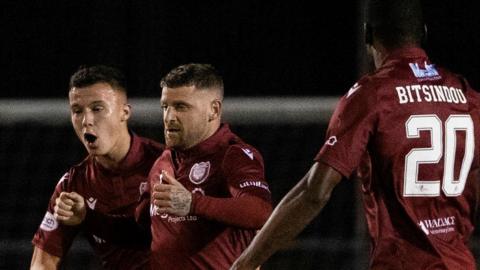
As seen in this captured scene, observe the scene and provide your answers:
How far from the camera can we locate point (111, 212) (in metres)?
5.77

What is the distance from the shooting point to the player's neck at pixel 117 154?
5.82 metres

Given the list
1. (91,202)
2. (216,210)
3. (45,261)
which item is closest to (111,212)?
(91,202)

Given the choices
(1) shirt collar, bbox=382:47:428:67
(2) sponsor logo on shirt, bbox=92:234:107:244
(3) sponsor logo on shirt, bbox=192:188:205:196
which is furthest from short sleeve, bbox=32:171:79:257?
(1) shirt collar, bbox=382:47:428:67

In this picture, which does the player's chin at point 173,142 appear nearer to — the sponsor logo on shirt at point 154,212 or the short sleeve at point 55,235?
the sponsor logo on shirt at point 154,212

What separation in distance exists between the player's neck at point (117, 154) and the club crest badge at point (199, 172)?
644 mm

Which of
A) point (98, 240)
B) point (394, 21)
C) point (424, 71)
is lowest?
point (98, 240)

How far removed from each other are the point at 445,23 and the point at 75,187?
26.1 feet

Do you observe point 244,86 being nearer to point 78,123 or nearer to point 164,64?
point 164,64

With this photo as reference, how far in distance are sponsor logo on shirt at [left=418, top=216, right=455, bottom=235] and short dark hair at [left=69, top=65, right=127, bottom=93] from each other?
7.39 ft

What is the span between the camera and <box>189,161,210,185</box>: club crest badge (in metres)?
5.24

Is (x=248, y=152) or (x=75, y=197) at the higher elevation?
(x=248, y=152)

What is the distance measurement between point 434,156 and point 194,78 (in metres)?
1.59

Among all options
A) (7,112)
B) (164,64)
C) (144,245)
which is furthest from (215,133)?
(164,64)

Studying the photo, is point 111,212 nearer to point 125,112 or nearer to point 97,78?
point 125,112
